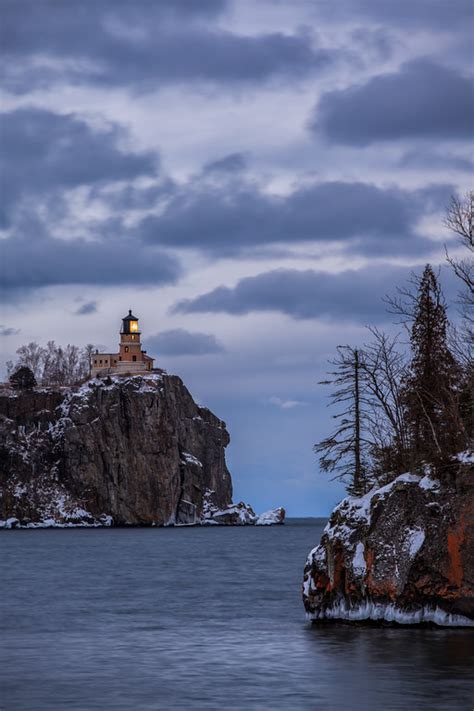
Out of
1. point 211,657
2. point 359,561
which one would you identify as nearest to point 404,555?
point 359,561

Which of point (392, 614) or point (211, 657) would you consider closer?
point (211, 657)

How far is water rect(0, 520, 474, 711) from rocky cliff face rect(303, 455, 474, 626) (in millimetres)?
783

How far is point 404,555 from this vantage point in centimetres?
3403

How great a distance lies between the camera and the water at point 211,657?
2448 centimetres

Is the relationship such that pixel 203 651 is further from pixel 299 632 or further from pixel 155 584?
pixel 155 584

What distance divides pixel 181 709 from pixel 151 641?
12821mm

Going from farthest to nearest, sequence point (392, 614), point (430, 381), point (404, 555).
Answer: point (430, 381), point (392, 614), point (404, 555)

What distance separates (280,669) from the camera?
28.6 m

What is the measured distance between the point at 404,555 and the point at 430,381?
1315cm

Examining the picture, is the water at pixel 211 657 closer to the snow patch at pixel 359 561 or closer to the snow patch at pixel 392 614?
the snow patch at pixel 392 614

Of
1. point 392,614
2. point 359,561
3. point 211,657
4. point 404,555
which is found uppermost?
point 404,555

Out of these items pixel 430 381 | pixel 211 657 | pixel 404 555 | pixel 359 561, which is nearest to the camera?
pixel 211 657

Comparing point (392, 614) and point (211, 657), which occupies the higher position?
point (392, 614)

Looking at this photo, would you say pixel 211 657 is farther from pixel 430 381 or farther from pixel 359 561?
pixel 430 381
